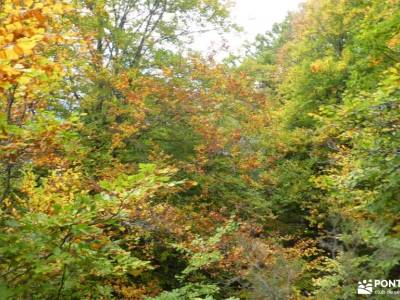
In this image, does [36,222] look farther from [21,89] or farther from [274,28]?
[274,28]

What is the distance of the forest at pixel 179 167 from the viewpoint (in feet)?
12.8

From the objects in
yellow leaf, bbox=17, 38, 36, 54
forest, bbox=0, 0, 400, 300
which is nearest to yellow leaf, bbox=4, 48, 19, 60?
yellow leaf, bbox=17, 38, 36, 54

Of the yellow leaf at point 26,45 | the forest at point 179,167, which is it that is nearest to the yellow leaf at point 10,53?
the yellow leaf at point 26,45

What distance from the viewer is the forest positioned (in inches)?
153

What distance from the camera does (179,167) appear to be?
11.1 m

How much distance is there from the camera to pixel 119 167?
9578 millimetres

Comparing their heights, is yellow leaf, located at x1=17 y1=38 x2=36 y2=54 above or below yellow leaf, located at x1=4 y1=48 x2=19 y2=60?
above

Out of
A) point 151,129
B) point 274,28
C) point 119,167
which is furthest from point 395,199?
point 274,28

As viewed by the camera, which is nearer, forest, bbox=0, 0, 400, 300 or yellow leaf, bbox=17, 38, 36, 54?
yellow leaf, bbox=17, 38, 36, 54

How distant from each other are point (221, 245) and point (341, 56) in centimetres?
1282

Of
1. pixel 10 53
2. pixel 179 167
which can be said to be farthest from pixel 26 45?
pixel 179 167

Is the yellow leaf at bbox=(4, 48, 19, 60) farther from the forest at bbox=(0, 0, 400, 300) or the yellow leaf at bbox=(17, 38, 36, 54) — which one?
the forest at bbox=(0, 0, 400, 300)

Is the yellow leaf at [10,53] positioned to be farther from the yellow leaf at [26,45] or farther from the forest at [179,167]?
the forest at [179,167]

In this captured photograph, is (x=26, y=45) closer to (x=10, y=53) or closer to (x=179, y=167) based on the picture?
(x=10, y=53)
